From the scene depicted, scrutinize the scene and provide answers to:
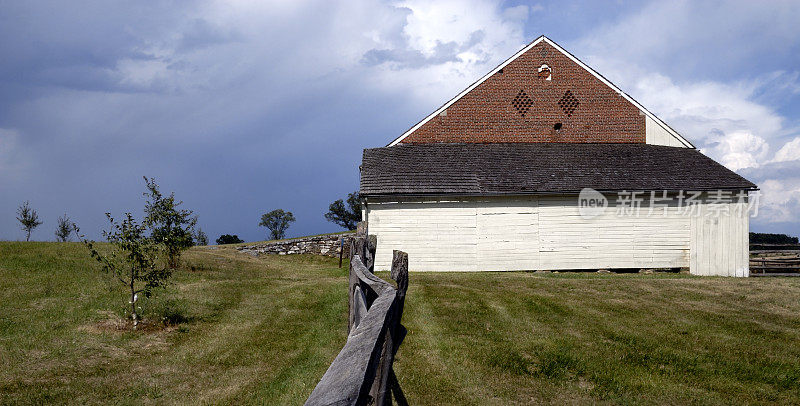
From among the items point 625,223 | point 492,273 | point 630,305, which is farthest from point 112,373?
point 625,223

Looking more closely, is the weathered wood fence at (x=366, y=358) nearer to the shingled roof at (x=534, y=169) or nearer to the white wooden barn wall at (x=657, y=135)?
the shingled roof at (x=534, y=169)

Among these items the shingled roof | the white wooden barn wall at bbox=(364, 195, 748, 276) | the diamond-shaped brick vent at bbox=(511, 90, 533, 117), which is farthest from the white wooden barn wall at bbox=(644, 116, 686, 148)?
the diamond-shaped brick vent at bbox=(511, 90, 533, 117)

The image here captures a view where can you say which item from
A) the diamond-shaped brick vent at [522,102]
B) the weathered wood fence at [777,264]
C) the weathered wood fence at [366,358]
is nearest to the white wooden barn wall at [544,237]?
the weathered wood fence at [777,264]

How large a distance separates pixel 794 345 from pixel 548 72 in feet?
54.6

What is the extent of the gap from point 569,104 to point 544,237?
7249 mm

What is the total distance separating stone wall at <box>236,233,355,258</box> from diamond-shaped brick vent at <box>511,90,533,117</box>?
1214cm

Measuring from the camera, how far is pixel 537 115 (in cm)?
2341

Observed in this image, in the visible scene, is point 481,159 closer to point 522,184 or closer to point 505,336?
point 522,184

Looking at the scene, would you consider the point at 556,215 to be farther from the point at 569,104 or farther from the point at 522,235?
the point at 569,104

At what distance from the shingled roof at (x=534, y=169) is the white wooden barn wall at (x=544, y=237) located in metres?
0.56

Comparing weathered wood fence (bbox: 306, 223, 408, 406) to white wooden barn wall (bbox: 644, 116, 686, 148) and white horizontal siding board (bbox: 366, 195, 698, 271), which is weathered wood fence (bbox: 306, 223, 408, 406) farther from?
white wooden barn wall (bbox: 644, 116, 686, 148)

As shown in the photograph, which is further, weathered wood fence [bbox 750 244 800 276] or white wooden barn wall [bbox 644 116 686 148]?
white wooden barn wall [bbox 644 116 686 148]

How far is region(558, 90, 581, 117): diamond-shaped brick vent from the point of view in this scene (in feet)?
76.9

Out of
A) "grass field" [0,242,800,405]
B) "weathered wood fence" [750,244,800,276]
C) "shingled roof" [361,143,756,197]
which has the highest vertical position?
"shingled roof" [361,143,756,197]
